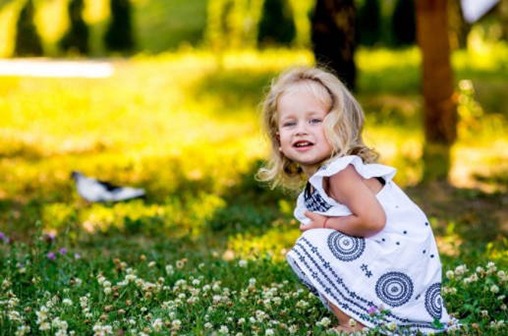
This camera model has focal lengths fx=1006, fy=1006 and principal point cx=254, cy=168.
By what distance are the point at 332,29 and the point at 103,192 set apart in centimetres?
411

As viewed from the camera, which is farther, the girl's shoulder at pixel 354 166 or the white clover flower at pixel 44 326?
the girl's shoulder at pixel 354 166

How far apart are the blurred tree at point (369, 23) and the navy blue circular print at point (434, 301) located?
18.8 metres

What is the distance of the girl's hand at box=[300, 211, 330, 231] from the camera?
184 inches

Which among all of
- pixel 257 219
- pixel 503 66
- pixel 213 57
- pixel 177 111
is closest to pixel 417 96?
pixel 503 66

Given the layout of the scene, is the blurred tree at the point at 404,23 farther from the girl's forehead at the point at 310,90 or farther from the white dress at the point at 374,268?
the white dress at the point at 374,268

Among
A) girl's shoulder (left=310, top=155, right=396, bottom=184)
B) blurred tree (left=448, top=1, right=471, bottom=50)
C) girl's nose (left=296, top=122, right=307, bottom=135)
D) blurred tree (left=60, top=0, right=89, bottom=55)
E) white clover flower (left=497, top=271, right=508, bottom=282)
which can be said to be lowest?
blurred tree (left=60, top=0, right=89, bottom=55)

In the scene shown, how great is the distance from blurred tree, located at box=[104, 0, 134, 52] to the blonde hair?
18496 mm

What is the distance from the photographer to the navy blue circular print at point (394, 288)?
14.9 ft

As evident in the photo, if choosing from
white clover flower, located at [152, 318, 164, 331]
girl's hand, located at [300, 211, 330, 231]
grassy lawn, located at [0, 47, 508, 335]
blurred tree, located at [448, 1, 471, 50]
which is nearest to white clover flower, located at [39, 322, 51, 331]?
grassy lawn, located at [0, 47, 508, 335]

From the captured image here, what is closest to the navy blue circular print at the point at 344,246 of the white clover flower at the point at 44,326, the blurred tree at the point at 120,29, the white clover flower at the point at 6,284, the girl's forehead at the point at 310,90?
the girl's forehead at the point at 310,90

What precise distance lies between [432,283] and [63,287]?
2.10 meters

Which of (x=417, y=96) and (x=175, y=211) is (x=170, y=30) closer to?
(x=417, y=96)

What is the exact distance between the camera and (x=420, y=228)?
4.62m

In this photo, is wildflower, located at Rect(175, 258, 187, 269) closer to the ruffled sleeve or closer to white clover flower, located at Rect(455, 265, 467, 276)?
the ruffled sleeve
